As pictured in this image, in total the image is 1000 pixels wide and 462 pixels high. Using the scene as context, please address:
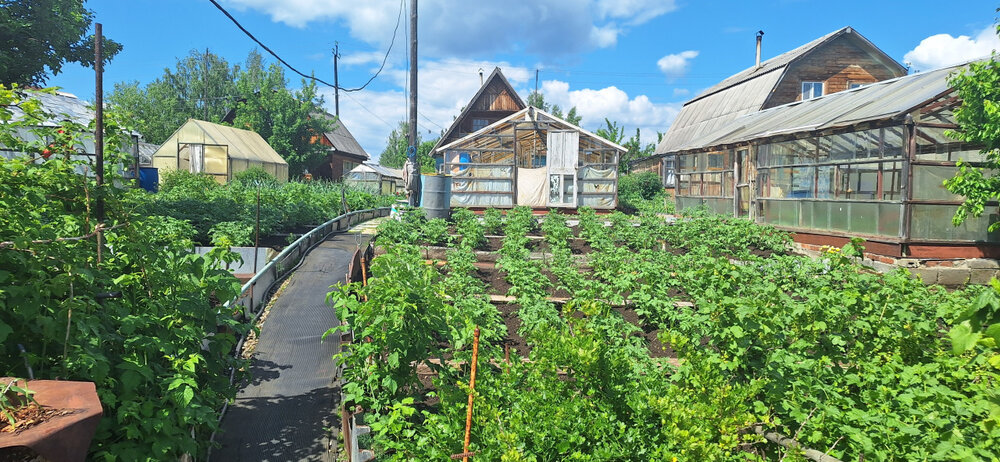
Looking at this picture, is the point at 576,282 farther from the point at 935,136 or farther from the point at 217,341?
the point at 935,136

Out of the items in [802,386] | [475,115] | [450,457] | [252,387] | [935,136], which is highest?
[475,115]

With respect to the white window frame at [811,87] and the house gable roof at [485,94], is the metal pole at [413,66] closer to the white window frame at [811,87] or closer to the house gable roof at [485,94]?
the house gable roof at [485,94]

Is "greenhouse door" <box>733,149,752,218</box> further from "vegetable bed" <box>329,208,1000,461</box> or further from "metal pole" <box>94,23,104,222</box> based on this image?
"metal pole" <box>94,23,104,222</box>

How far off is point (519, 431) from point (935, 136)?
504 inches

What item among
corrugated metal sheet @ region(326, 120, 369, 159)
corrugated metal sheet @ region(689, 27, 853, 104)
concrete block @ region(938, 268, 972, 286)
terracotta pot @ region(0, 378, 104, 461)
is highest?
corrugated metal sheet @ region(689, 27, 853, 104)

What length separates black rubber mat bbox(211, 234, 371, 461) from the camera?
501 centimetres

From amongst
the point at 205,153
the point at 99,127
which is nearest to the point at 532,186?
the point at 205,153

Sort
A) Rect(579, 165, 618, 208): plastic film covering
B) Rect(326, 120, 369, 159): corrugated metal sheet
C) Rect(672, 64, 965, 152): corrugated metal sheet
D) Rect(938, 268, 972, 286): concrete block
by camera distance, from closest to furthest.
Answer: Rect(938, 268, 972, 286): concrete block
Rect(672, 64, 965, 152): corrugated metal sheet
Rect(579, 165, 618, 208): plastic film covering
Rect(326, 120, 369, 159): corrugated metal sheet

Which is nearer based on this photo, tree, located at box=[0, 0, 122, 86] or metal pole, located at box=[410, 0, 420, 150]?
tree, located at box=[0, 0, 122, 86]

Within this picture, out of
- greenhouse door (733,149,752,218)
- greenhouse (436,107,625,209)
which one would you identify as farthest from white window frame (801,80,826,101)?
greenhouse (436,107,625,209)

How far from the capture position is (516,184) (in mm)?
20750

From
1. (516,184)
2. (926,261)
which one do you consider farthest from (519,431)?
(516,184)

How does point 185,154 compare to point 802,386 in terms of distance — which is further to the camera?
point 185,154

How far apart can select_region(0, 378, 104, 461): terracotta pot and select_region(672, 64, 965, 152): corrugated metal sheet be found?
12651mm
